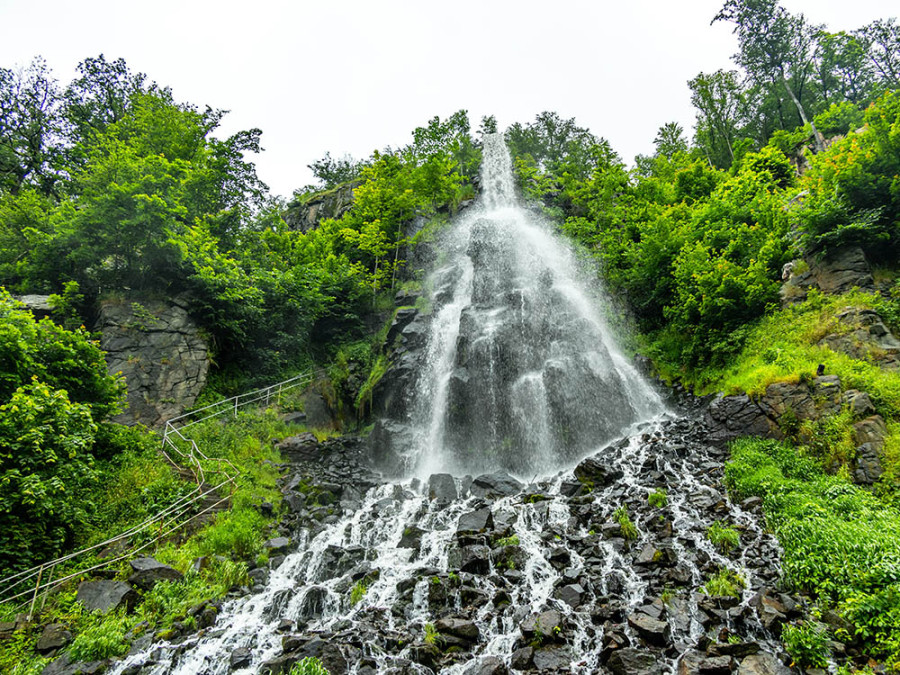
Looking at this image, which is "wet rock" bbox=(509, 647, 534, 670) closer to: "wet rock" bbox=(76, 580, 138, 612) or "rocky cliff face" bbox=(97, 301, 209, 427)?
"wet rock" bbox=(76, 580, 138, 612)

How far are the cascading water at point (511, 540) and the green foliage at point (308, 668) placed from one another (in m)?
0.42

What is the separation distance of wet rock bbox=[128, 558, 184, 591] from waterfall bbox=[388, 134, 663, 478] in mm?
9064

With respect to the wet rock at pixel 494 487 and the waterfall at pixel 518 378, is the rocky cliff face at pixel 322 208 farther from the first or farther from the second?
the wet rock at pixel 494 487

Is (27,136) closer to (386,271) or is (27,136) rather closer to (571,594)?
(386,271)

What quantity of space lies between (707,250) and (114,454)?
22337mm

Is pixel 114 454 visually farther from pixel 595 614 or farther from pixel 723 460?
pixel 723 460

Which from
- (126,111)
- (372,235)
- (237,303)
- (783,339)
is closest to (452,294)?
(372,235)

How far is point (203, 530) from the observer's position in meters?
10.5

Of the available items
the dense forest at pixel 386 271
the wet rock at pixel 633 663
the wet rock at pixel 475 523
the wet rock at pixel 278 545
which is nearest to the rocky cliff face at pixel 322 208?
the dense forest at pixel 386 271

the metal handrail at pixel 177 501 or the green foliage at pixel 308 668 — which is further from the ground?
the metal handrail at pixel 177 501

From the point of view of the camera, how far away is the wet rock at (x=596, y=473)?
436 inches

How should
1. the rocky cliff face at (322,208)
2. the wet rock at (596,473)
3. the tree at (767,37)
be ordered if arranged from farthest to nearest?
the rocky cliff face at (322,208)
the tree at (767,37)
the wet rock at (596,473)

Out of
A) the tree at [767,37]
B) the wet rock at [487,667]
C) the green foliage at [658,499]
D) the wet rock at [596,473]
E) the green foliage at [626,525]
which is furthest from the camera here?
the tree at [767,37]

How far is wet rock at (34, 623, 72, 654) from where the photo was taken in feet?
22.4
